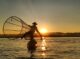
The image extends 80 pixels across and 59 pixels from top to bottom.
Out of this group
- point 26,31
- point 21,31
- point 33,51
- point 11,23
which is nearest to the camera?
point 11,23

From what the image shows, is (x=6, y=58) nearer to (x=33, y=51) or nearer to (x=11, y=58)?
(x=11, y=58)

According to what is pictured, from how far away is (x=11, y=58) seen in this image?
31.3 m

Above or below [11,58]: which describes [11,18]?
above

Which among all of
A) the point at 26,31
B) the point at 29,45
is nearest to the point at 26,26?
the point at 26,31

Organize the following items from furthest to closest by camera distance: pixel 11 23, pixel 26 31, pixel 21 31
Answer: pixel 26 31 → pixel 21 31 → pixel 11 23

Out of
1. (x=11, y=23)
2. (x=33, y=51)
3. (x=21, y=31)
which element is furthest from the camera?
(x=33, y=51)

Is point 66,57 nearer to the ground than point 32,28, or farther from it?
nearer to the ground

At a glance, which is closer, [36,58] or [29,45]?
[36,58]

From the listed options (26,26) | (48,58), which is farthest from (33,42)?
(48,58)

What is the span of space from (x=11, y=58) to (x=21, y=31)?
11.1 feet

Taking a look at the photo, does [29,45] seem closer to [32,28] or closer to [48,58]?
[32,28]

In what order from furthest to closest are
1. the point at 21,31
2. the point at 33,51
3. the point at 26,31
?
the point at 33,51
the point at 26,31
the point at 21,31

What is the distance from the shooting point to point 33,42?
36.8 m

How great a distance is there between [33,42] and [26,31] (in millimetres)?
1916
